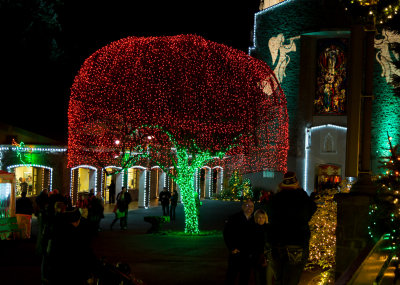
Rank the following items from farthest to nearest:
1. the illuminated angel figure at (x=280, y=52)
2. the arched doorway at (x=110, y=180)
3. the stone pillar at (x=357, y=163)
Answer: the illuminated angel figure at (x=280, y=52) → the arched doorway at (x=110, y=180) → the stone pillar at (x=357, y=163)

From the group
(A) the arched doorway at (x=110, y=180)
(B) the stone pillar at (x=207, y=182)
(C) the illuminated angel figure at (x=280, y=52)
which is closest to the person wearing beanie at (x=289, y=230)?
(A) the arched doorway at (x=110, y=180)

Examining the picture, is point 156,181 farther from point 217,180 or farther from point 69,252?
point 69,252

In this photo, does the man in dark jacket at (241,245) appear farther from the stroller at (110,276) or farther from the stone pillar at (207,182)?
the stone pillar at (207,182)

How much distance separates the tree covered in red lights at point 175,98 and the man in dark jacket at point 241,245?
10785 mm

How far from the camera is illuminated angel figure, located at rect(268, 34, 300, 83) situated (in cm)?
4153

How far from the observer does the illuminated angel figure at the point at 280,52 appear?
41.5 metres

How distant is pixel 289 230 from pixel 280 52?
35138 millimetres

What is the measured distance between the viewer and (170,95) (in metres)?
19.2

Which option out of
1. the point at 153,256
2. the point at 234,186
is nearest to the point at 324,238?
the point at 153,256

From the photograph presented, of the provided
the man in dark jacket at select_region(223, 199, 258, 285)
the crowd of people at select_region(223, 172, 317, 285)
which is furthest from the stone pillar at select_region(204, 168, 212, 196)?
the crowd of people at select_region(223, 172, 317, 285)

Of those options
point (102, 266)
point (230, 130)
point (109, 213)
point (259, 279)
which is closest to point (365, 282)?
point (259, 279)

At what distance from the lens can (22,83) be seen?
31.4 meters

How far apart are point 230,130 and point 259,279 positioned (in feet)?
36.5

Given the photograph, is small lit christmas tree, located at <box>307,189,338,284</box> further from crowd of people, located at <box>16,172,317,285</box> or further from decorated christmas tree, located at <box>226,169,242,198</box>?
decorated christmas tree, located at <box>226,169,242,198</box>
